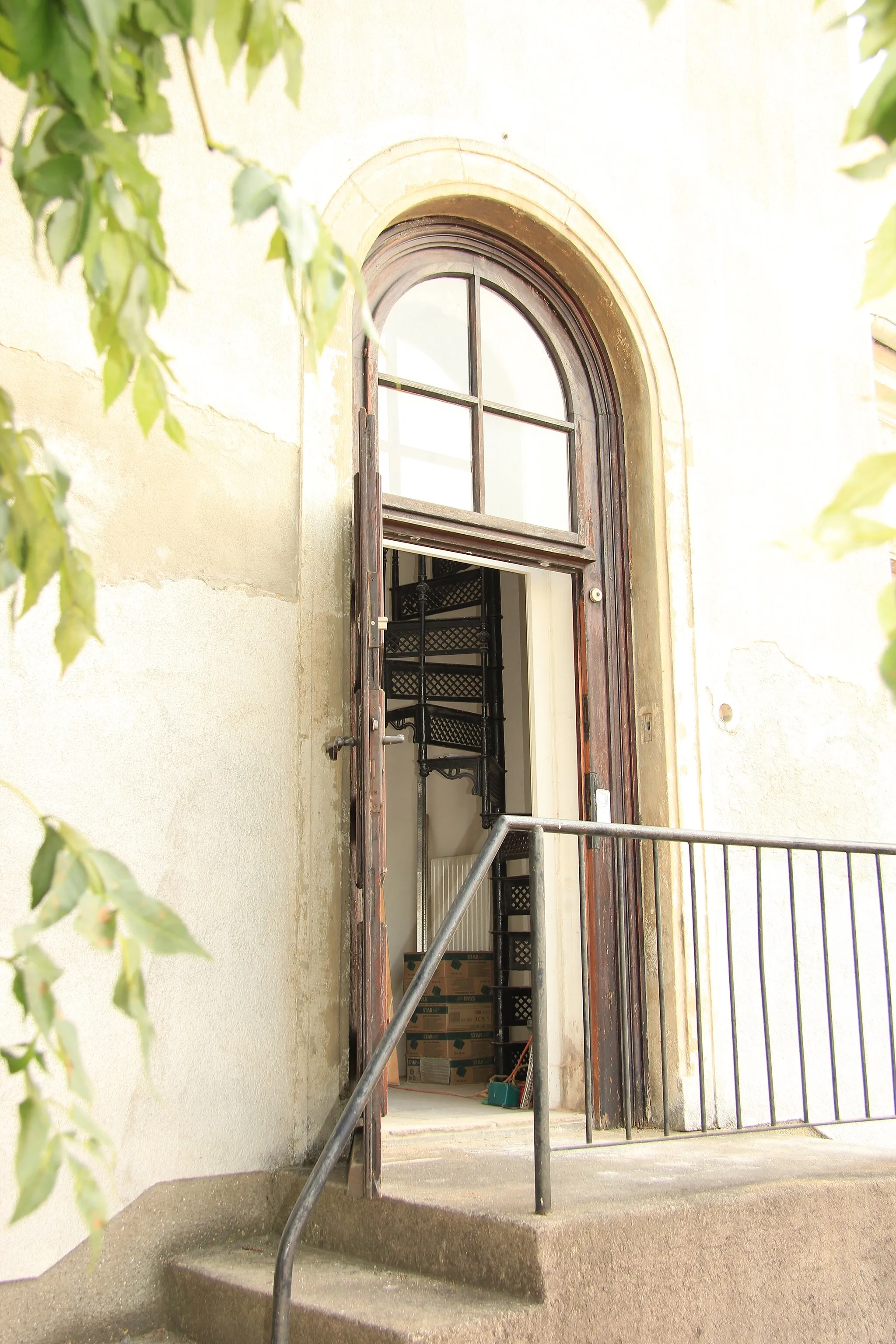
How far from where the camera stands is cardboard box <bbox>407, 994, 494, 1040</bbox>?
639 cm

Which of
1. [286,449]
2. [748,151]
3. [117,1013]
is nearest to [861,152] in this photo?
[748,151]

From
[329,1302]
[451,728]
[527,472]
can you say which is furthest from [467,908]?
[329,1302]

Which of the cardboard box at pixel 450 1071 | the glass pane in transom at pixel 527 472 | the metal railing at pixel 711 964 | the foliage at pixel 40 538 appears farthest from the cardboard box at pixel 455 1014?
the foliage at pixel 40 538

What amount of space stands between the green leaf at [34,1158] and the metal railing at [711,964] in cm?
174

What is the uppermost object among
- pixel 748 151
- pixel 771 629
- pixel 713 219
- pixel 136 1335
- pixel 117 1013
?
pixel 748 151

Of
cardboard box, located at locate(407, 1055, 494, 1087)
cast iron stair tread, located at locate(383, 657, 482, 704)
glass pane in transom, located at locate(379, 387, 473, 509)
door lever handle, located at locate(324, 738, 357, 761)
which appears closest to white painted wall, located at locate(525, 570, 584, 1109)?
glass pane in transom, located at locate(379, 387, 473, 509)

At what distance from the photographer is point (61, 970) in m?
1.08

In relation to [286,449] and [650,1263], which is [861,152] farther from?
[650,1263]

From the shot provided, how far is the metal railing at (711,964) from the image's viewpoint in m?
2.96

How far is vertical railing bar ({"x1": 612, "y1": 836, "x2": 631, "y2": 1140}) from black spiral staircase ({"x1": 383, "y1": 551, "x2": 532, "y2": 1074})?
2328 millimetres

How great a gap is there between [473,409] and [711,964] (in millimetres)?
2110

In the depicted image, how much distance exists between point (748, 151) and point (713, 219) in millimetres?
447

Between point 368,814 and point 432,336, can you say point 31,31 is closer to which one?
point 368,814

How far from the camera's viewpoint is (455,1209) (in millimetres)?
2662
